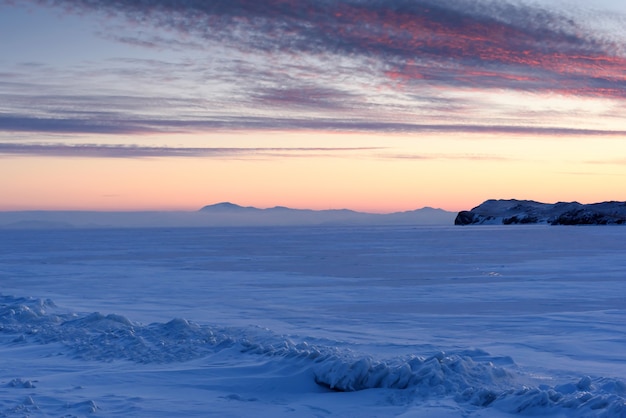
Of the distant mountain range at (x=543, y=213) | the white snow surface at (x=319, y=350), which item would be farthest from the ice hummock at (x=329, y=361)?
the distant mountain range at (x=543, y=213)

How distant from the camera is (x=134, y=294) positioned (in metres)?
16.8

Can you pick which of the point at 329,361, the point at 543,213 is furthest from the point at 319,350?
the point at 543,213

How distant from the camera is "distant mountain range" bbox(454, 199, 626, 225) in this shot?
125125 mm

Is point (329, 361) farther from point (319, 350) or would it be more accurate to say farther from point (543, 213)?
point (543, 213)

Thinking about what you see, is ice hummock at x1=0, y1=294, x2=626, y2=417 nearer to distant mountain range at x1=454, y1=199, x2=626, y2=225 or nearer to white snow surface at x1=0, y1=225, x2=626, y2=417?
white snow surface at x1=0, y1=225, x2=626, y2=417

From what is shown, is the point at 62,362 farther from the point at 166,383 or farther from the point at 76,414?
the point at 76,414

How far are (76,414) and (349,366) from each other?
2974 mm

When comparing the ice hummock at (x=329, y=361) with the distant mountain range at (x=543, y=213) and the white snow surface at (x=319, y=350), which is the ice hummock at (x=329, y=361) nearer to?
the white snow surface at (x=319, y=350)

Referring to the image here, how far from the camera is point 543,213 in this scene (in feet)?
536

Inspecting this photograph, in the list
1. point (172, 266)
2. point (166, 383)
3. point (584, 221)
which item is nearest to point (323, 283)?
point (172, 266)

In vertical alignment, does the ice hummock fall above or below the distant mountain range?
below

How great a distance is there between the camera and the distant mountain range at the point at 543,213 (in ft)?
411

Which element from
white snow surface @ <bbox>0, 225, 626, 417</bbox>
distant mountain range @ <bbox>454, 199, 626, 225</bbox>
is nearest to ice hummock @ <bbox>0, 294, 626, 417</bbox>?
white snow surface @ <bbox>0, 225, 626, 417</bbox>

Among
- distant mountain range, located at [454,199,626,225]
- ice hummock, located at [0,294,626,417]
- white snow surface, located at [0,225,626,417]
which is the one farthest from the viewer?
distant mountain range, located at [454,199,626,225]
